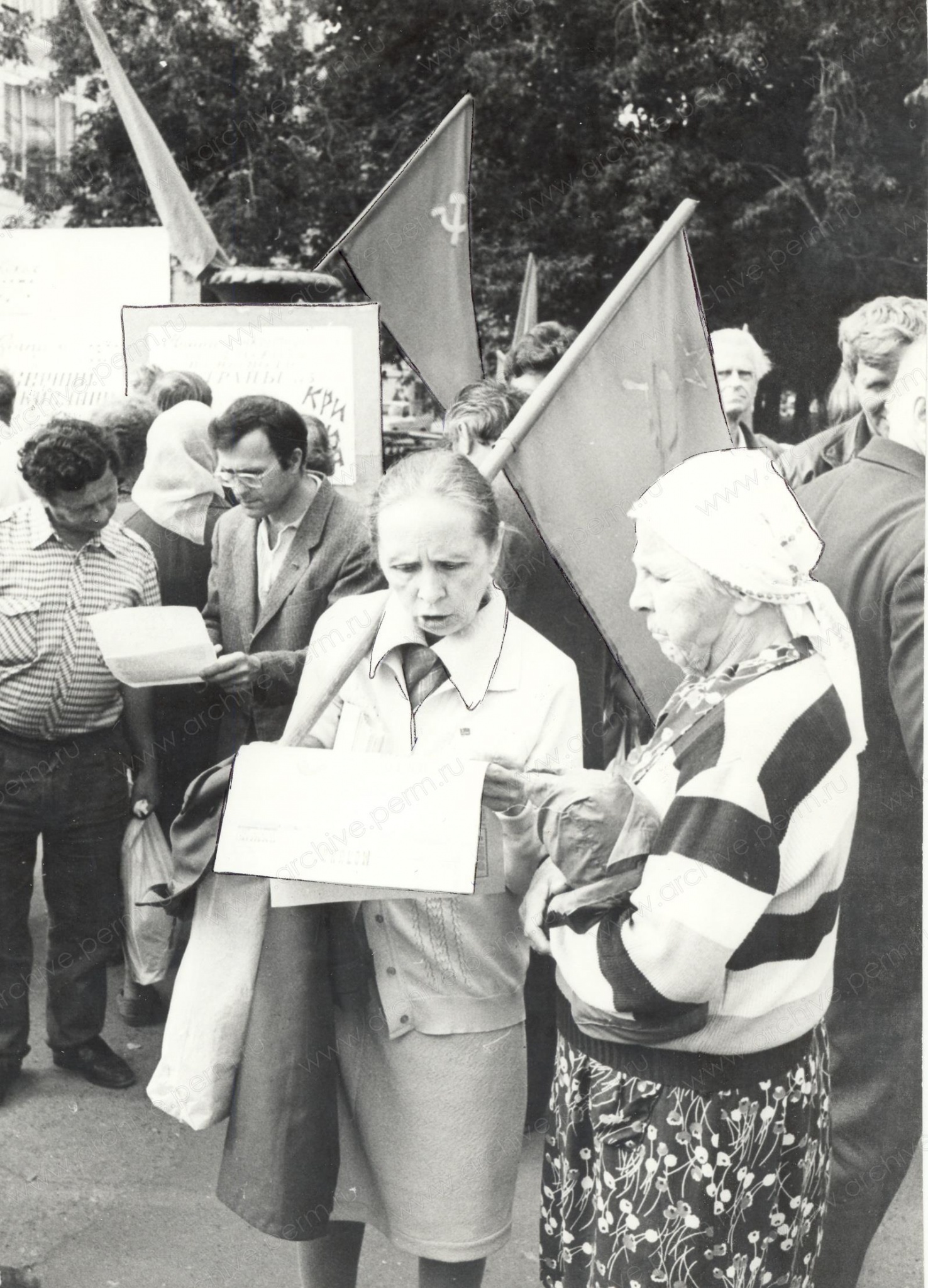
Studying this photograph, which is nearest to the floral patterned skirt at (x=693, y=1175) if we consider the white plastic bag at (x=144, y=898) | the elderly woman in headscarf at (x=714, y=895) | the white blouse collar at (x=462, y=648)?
the elderly woman in headscarf at (x=714, y=895)

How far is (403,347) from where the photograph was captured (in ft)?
11.8

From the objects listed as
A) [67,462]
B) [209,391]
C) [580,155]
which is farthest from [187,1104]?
[580,155]

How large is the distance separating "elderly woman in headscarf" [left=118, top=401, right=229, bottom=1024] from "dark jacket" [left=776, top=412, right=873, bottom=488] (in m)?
1.67

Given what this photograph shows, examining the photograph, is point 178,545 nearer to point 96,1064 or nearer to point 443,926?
point 96,1064

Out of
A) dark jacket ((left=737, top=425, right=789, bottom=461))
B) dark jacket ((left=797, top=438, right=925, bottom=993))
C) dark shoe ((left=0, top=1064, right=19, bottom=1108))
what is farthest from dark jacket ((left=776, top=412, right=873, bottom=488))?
dark shoe ((left=0, top=1064, right=19, bottom=1108))

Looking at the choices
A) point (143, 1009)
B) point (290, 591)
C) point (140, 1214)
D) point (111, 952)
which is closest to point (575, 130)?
point (290, 591)

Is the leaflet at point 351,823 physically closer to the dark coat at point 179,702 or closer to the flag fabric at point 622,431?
the flag fabric at point 622,431

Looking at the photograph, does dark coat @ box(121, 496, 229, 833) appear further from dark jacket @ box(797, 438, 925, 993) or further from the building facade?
dark jacket @ box(797, 438, 925, 993)

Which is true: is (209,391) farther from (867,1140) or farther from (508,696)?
(867,1140)

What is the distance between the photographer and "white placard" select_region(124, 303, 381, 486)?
387 centimetres

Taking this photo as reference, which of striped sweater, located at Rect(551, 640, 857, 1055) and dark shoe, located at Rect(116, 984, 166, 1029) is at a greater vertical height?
striped sweater, located at Rect(551, 640, 857, 1055)

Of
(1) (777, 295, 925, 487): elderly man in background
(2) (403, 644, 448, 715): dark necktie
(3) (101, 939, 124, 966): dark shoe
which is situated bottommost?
(3) (101, 939, 124, 966): dark shoe

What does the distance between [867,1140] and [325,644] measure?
1492 millimetres

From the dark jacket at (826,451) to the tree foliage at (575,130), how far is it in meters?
0.40
